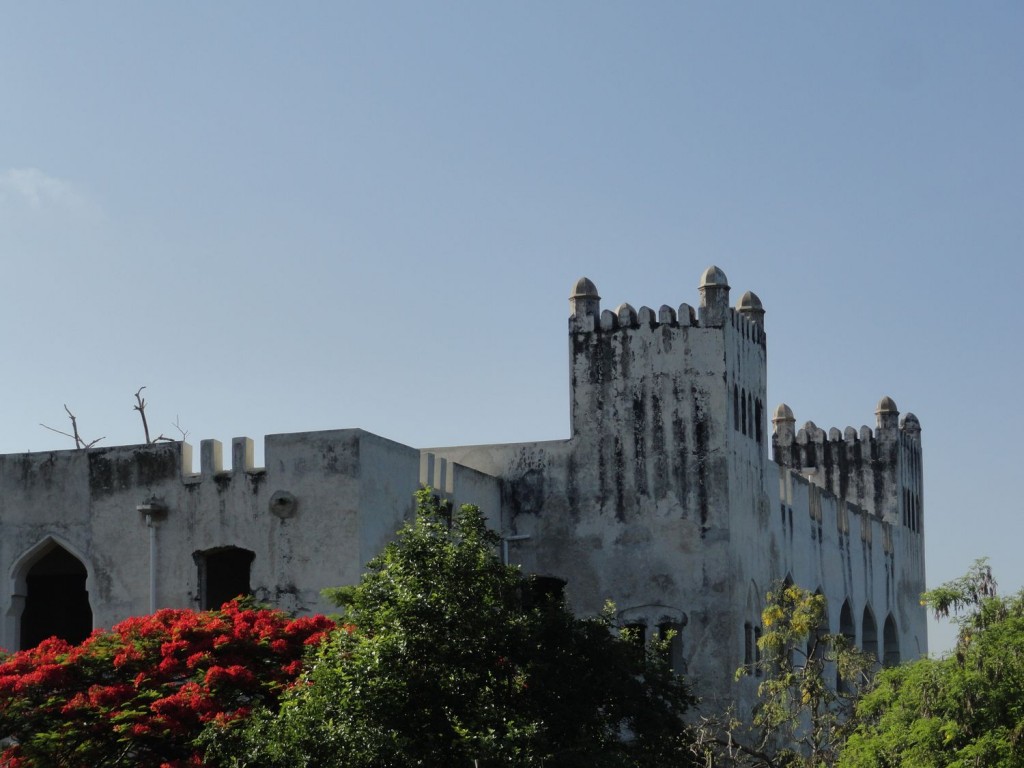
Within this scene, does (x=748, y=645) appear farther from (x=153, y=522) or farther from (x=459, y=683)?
(x=459, y=683)

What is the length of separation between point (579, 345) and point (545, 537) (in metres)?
3.55

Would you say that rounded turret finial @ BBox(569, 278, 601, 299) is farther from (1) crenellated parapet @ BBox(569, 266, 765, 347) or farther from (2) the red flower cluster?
(2) the red flower cluster

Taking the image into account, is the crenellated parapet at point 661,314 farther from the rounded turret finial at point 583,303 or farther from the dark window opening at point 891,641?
the dark window opening at point 891,641

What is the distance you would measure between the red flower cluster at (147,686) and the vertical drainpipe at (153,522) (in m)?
4.61

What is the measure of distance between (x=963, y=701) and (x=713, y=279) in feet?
41.8

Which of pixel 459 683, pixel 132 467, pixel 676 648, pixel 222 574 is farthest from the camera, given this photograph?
pixel 676 648

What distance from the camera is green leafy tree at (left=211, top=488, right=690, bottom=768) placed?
758 inches

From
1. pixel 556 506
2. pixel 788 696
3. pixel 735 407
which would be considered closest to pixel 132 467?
pixel 556 506

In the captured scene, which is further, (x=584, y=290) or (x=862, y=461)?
(x=862, y=461)

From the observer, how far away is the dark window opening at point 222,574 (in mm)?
28297

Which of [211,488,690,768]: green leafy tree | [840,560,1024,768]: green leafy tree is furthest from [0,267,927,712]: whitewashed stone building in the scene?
[840,560,1024,768]: green leafy tree

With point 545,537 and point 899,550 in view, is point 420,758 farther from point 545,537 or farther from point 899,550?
point 899,550

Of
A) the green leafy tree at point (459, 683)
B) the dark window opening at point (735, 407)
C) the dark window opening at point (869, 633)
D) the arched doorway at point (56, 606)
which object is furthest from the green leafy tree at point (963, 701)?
the dark window opening at point (869, 633)

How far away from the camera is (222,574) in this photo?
29.5 metres
